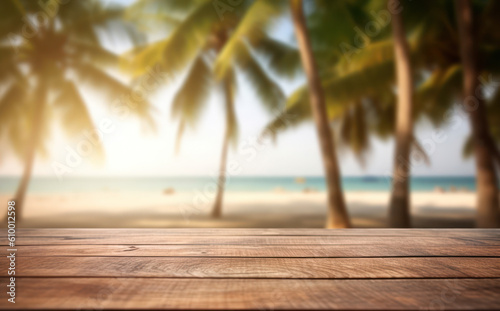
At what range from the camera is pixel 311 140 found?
8469 millimetres

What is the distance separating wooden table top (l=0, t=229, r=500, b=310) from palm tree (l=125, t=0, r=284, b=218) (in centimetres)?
293

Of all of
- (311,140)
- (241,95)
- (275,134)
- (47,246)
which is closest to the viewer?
(47,246)

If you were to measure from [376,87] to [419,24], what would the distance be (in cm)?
92

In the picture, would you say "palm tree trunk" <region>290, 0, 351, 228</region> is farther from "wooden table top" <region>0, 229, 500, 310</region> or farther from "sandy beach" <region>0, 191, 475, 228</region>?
"wooden table top" <region>0, 229, 500, 310</region>

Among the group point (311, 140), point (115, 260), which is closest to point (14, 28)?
point (115, 260)

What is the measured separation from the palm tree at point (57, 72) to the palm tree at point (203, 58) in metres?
0.55

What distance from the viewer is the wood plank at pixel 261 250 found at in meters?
0.61

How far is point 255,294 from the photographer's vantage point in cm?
40

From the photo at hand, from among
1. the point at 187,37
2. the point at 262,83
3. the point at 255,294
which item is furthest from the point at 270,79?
the point at 255,294

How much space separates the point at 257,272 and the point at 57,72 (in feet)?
17.2

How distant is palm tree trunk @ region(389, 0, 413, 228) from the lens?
3.11m

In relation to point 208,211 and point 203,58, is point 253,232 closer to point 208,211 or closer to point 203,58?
point 203,58

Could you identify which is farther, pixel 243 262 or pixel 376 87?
pixel 376 87

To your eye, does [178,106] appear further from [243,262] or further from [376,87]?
[243,262]
